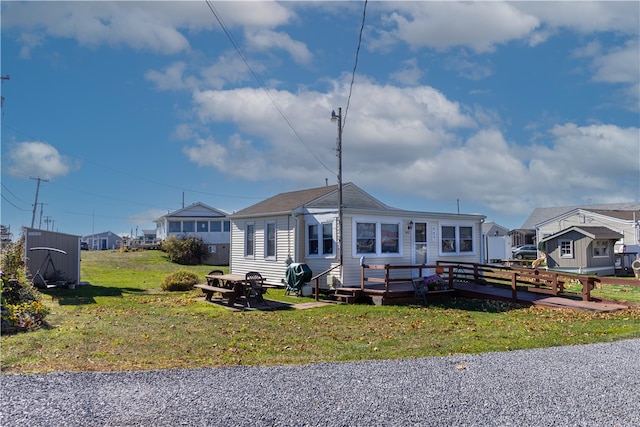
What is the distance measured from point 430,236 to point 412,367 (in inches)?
483

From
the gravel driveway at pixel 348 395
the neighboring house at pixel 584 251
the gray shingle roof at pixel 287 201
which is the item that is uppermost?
the gray shingle roof at pixel 287 201

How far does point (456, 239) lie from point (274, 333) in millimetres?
11568

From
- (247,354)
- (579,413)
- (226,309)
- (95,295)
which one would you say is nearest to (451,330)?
(247,354)

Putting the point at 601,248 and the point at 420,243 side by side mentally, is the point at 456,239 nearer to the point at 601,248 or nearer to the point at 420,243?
the point at 420,243

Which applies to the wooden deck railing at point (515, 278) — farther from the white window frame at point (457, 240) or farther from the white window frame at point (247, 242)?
the white window frame at point (247, 242)

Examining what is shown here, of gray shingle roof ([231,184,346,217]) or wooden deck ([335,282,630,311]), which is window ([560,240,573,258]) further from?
gray shingle roof ([231,184,346,217])

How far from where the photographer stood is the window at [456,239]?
19109 millimetres

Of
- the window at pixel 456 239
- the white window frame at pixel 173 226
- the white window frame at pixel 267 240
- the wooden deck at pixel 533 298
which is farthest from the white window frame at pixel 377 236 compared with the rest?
the white window frame at pixel 173 226

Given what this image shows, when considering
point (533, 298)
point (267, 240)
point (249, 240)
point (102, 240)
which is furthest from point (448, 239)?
point (102, 240)

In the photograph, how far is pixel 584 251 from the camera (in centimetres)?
2898

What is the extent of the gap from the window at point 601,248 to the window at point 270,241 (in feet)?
65.5

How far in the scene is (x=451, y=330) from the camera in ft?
33.1

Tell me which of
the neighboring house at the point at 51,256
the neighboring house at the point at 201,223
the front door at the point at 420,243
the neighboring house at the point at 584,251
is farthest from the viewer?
the neighboring house at the point at 201,223

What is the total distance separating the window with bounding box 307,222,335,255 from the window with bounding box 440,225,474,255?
4.57 m
